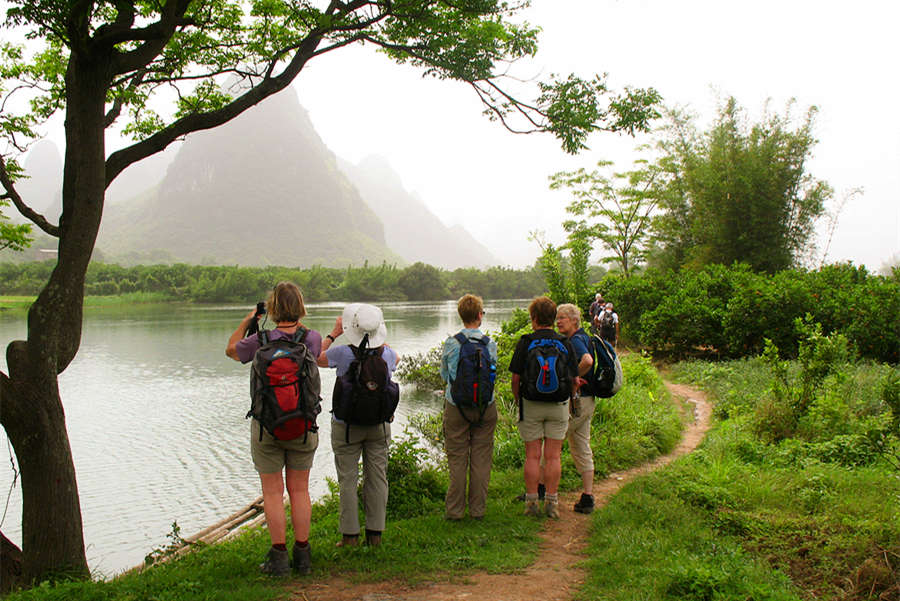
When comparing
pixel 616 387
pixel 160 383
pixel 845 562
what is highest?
pixel 616 387

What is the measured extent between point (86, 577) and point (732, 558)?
5.11m

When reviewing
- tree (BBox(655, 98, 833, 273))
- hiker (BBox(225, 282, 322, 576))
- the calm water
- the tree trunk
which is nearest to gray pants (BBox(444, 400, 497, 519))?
hiker (BBox(225, 282, 322, 576))

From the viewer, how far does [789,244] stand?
71.4 ft

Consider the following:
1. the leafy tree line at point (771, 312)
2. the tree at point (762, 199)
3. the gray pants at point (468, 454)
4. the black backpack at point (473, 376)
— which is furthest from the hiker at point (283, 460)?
the tree at point (762, 199)

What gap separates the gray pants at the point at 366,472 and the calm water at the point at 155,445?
3.70 metres

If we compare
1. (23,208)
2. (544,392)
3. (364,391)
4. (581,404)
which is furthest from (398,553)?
(23,208)

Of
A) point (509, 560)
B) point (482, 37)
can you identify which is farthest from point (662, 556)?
point (482, 37)

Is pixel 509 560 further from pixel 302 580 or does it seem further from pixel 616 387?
pixel 616 387

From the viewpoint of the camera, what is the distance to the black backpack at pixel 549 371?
443 centimetres

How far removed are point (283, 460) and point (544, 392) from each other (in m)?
Answer: 1.94

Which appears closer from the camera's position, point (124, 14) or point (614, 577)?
point (614, 577)

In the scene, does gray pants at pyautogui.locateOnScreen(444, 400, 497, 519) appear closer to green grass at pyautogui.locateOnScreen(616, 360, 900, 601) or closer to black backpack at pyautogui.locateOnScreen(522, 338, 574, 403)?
black backpack at pyautogui.locateOnScreen(522, 338, 574, 403)

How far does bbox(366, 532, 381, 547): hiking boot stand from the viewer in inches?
160

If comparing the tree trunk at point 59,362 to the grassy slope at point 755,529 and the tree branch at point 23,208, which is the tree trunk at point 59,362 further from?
the grassy slope at point 755,529
